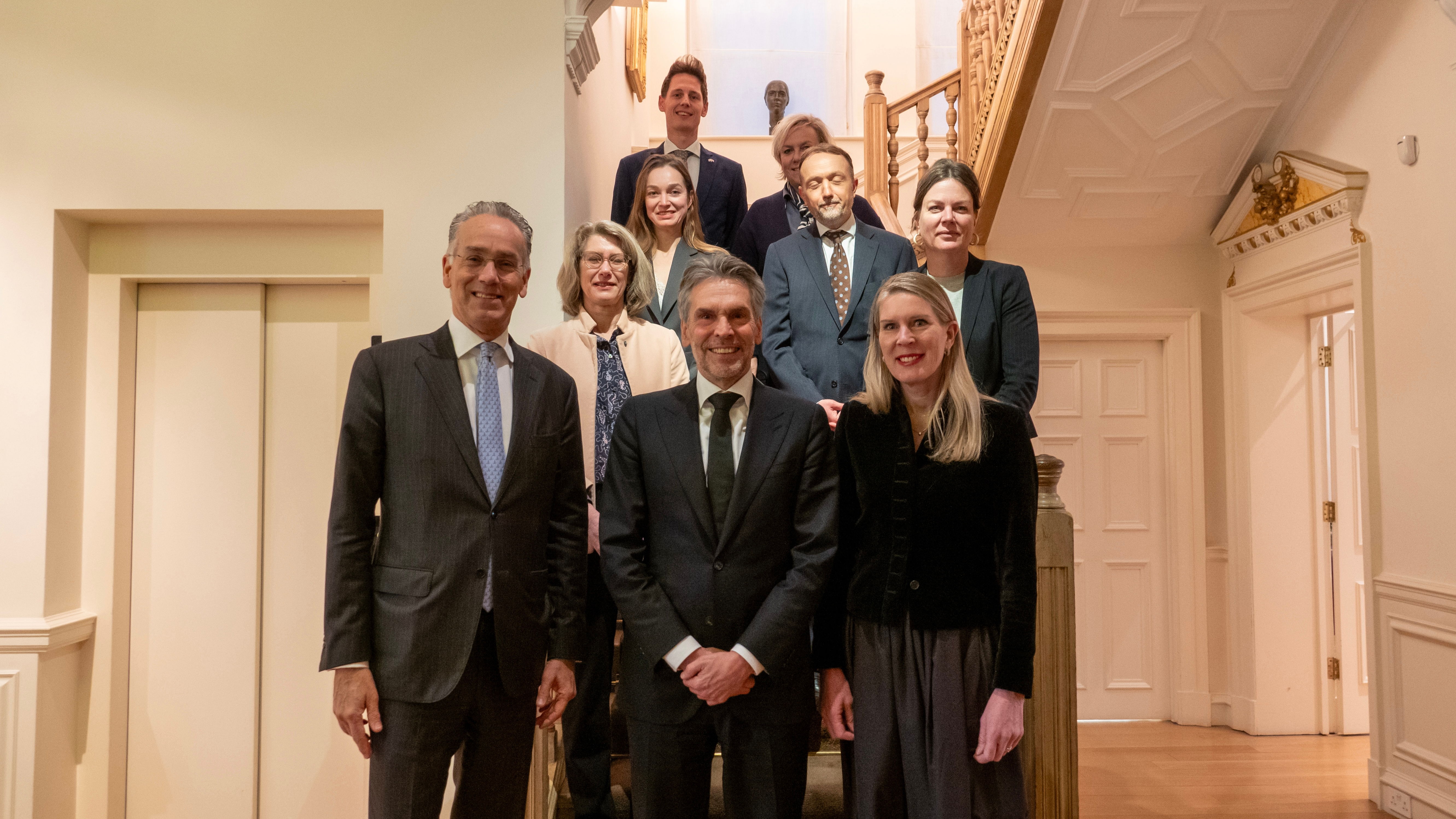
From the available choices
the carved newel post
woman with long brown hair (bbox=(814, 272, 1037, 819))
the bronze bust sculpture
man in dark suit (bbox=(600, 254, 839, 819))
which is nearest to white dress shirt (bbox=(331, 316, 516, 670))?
man in dark suit (bbox=(600, 254, 839, 819))

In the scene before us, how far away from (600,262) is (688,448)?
30.6 inches

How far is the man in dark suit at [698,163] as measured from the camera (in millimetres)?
3346

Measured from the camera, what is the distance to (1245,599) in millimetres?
4961

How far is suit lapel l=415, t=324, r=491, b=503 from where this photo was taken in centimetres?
175

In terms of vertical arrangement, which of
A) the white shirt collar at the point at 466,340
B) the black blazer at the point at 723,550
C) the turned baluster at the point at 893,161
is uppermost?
the turned baluster at the point at 893,161

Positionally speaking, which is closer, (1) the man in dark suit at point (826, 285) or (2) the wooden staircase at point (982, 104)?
(1) the man in dark suit at point (826, 285)

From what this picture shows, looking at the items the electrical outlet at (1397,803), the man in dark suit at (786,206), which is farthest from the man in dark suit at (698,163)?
the electrical outlet at (1397,803)

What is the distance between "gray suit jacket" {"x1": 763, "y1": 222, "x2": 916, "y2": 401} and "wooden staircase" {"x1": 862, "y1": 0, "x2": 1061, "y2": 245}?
6.30ft

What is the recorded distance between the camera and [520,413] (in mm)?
1813

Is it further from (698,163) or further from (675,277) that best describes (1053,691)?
(698,163)

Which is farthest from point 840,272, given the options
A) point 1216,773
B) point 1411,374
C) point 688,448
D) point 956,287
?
point 1216,773

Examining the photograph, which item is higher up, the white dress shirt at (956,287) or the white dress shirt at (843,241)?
the white dress shirt at (843,241)

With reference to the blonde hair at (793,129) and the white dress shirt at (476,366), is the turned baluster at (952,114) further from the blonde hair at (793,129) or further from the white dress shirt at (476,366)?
the white dress shirt at (476,366)

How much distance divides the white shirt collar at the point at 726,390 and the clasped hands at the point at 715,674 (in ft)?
1.65
